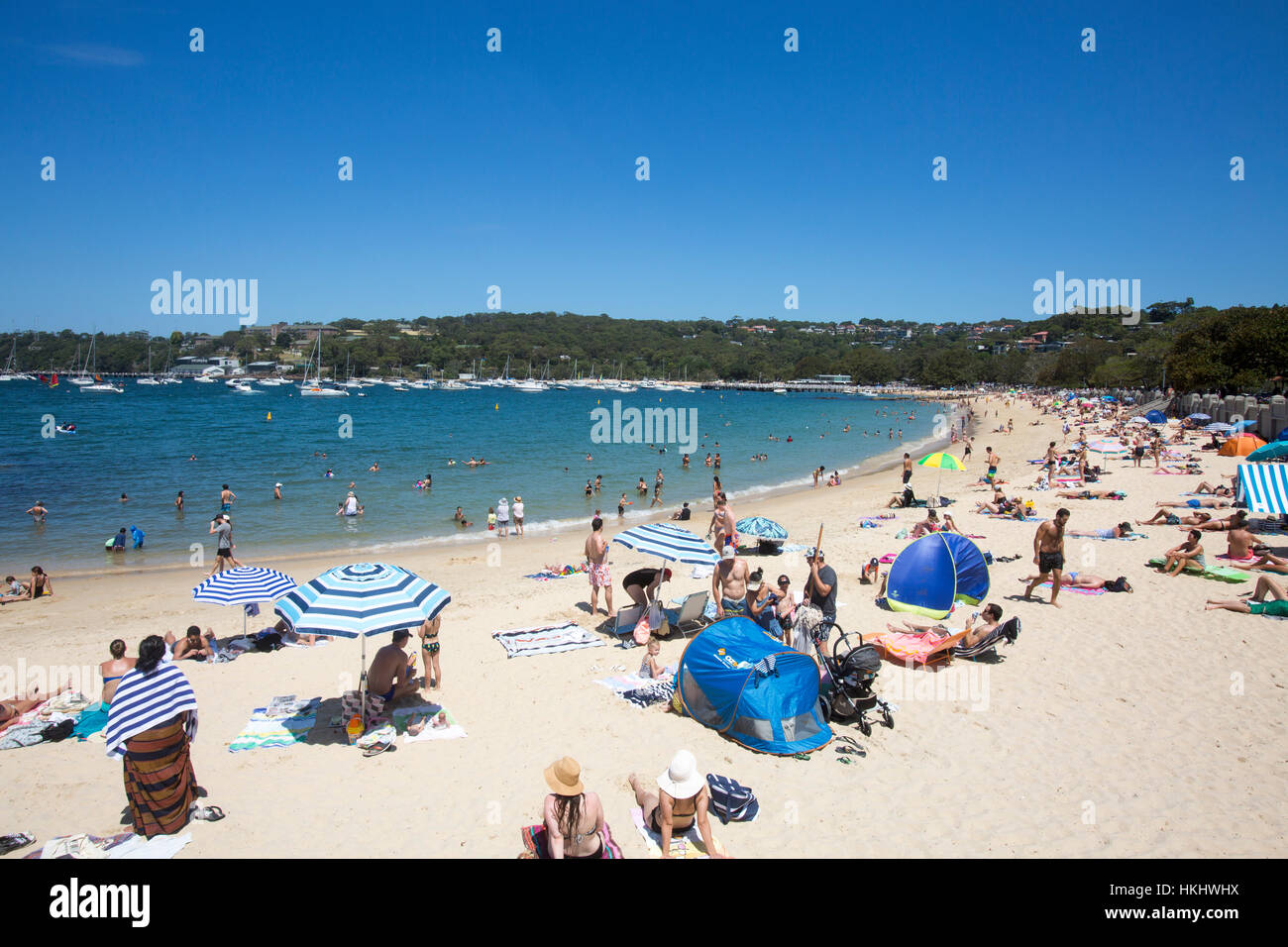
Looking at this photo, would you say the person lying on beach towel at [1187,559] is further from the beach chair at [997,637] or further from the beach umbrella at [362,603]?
the beach umbrella at [362,603]

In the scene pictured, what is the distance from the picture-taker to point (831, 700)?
739 centimetres

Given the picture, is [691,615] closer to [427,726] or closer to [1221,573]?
[427,726]

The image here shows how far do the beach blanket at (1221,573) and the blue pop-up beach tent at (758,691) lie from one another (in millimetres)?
9377

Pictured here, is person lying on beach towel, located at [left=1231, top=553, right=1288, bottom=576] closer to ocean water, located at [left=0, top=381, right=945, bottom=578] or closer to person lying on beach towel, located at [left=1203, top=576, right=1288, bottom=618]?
person lying on beach towel, located at [left=1203, top=576, right=1288, bottom=618]

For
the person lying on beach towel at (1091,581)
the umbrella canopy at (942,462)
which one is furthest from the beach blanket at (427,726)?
the umbrella canopy at (942,462)

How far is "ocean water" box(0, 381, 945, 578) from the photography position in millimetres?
20547

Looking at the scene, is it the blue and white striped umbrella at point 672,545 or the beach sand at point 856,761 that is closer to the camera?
the beach sand at point 856,761

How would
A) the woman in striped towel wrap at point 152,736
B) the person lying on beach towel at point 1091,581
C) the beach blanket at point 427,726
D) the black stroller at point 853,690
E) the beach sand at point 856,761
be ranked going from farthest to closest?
the person lying on beach towel at point 1091,581 < the black stroller at point 853,690 < the beach blanket at point 427,726 < the beach sand at point 856,761 < the woman in striped towel wrap at point 152,736

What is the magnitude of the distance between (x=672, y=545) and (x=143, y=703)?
6.25 m

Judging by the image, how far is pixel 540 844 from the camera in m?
5.11

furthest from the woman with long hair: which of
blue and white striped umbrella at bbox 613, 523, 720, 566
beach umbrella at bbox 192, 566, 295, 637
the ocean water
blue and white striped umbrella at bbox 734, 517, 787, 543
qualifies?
the ocean water

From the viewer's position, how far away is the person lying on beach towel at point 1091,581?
464 inches

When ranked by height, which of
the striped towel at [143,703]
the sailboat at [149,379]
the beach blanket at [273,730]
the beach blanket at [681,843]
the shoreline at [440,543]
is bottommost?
the shoreline at [440,543]

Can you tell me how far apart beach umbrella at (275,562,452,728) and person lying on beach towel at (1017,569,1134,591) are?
9.56 m
